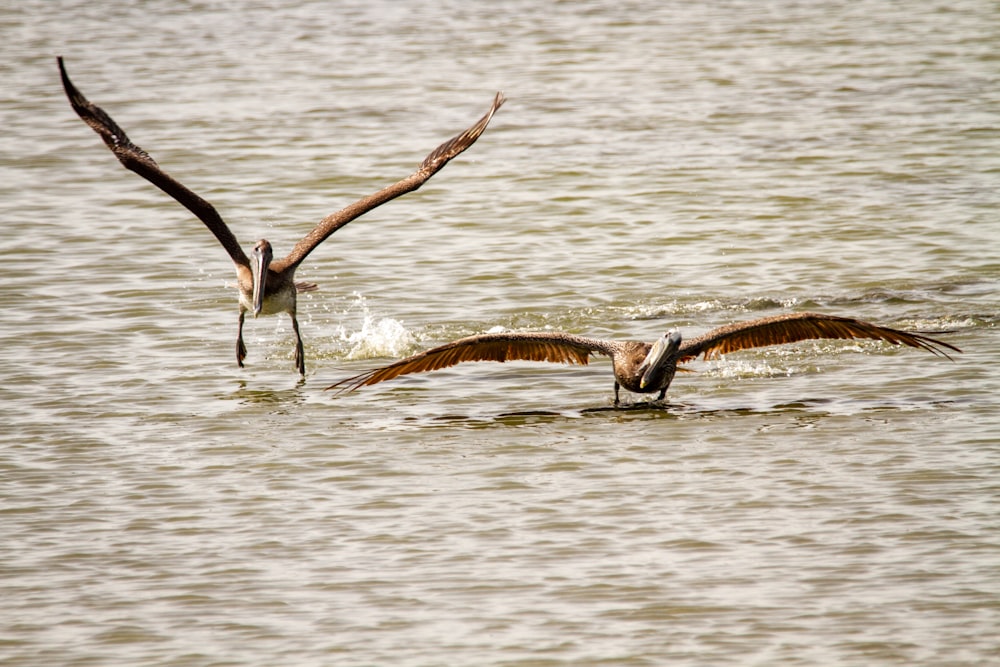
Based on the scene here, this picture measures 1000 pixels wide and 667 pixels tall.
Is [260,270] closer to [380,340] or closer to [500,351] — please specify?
[380,340]

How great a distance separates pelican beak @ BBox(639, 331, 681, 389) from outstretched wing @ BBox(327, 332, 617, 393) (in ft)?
1.24

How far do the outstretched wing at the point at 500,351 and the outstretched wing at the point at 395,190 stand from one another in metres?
1.57

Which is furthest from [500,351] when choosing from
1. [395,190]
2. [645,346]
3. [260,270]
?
[260,270]

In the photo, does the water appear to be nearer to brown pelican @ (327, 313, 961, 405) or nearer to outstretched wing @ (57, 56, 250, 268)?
brown pelican @ (327, 313, 961, 405)

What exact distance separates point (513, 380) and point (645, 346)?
1.39 metres

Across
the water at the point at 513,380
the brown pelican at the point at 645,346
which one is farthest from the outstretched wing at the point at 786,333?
the water at the point at 513,380

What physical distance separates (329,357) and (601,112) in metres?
9.87

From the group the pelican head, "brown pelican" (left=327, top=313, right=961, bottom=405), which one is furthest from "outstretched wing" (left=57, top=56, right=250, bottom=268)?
"brown pelican" (left=327, top=313, right=961, bottom=405)

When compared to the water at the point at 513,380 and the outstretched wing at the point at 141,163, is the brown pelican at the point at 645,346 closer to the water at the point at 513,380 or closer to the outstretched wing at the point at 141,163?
the water at the point at 513,380

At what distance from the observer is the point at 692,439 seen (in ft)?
32.9

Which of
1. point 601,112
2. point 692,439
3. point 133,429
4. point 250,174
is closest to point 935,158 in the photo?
point 601,112

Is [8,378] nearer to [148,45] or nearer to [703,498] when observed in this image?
[703,498]

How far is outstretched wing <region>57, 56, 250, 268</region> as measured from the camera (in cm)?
1135

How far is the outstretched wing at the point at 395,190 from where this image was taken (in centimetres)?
1158
